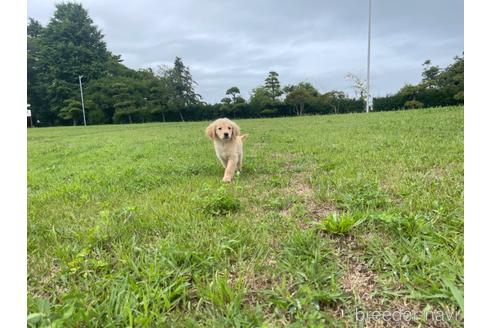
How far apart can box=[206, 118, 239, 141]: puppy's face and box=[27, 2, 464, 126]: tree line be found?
25467 millimetres

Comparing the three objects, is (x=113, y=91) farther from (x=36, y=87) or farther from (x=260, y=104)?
(x=260, y=104)

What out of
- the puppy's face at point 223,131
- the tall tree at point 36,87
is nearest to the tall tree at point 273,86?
the tall tree at point 36,87

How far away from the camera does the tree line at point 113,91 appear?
32.1m

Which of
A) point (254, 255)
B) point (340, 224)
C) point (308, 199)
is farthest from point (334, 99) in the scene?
point (254, 255)

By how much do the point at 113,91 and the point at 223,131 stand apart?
35228 millimetres

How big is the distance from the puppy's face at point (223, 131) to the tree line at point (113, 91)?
25.5 meters

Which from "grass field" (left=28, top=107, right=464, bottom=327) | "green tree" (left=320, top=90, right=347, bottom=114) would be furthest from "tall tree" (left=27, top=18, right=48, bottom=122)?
"grass field" (left=28, top=107, right=464, bottom=327)

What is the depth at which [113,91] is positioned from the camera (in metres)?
34.6

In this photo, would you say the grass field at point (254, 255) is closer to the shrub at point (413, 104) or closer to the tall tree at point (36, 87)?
the shrub at point (413, 104)

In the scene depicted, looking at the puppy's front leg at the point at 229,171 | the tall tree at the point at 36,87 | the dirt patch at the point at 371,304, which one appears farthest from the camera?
the tall tree at the point at 36,87

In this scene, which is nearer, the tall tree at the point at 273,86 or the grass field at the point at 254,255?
the grass field at the point at 254,255

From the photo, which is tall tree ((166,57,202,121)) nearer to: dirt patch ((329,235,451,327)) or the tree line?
the tree line
